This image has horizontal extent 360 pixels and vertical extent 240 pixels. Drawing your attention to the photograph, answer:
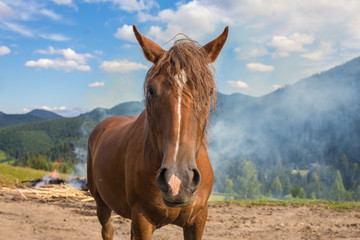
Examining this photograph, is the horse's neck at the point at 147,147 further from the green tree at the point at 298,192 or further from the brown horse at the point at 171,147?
the green tree at the point at 298,192

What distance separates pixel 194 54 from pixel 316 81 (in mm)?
107102

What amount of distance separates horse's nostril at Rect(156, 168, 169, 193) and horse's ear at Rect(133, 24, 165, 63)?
3.22 feet

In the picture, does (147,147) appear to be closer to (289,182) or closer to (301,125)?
(289,182)

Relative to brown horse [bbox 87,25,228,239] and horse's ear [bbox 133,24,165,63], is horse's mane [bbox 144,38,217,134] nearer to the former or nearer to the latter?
brown horse [bbox 87,25,228,239]

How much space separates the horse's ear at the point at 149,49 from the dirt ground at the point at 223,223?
4586 mm

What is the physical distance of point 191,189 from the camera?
5.42ft

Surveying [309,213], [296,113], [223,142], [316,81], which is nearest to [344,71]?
[316,81]

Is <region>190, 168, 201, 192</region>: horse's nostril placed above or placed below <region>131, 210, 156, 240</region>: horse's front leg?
above

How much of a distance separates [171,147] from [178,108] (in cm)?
28

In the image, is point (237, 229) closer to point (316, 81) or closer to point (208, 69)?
point (208, 69)

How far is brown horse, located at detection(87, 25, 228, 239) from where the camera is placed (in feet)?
5.49

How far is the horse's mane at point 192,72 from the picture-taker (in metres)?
1.89

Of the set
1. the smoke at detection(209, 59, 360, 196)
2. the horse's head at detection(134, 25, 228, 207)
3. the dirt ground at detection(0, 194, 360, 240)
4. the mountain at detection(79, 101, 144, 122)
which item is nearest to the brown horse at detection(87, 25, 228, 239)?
the horse's head at detection(134, 25, 228, 207)

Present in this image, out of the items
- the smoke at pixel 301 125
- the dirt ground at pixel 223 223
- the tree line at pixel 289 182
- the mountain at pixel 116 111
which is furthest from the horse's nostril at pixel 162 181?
the smoke at pixel 301 125
